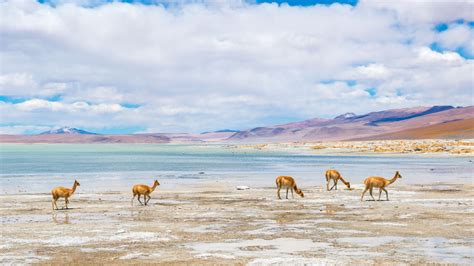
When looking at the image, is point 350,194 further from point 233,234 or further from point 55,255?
point 55,255

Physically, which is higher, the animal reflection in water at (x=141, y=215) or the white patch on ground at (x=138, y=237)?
the animal reflection in water at (x=141, y=215)

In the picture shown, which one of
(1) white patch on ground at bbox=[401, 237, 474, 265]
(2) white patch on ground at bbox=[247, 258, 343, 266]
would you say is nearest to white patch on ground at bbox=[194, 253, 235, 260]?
(2) white patch on ground at bbox=[247, 258, 343, 266]

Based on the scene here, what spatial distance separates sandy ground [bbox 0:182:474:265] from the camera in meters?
13.0

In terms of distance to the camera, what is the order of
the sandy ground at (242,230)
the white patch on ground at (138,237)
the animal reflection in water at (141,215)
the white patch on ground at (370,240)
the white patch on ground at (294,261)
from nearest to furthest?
the white patch on ground at (294,261) < the sandy ground at (242,230) < the white patch on ground at (370,240) < the white patch on ground at (138,237) < the animal reflection in water at (141,215)

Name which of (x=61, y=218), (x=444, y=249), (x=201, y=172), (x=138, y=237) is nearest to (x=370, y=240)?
(x=444, y=249)

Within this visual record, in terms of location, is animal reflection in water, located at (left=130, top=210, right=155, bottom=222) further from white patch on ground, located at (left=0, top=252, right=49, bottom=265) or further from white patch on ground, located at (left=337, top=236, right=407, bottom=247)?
white patch on ground, located at (left=337, top=236, right=407, bottom=247)

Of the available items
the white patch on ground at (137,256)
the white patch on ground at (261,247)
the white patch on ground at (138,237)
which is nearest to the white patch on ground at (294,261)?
the white patch on ground at (261,247)

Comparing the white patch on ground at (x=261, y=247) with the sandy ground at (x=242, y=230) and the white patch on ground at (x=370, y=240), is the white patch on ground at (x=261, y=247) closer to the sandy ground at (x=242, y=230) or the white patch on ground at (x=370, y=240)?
the sandy ground at (x=242, y=230)

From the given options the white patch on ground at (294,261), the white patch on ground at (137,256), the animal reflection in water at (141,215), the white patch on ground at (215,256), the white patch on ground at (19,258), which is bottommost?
the white patch on ground at (294,261)

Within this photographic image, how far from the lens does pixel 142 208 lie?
897 inches

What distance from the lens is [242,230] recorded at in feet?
54.7

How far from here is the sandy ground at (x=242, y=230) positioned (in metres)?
13.0

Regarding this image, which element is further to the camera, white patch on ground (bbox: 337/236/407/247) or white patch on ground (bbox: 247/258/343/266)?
white patch on ground (bbox: 337/236/407/247)

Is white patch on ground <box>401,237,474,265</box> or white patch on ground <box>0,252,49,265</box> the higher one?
white patch on ground <box>0,252,49,265</box>
